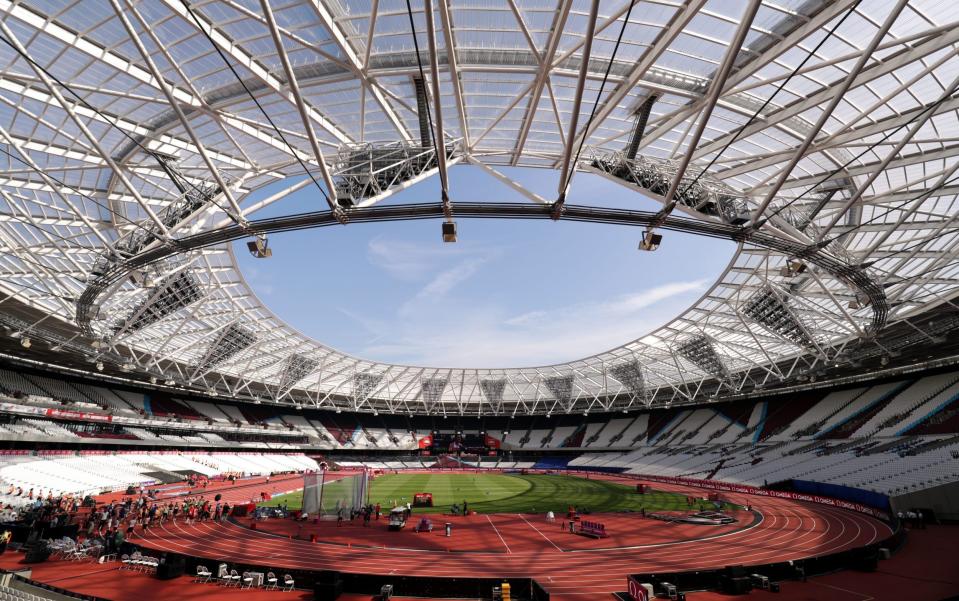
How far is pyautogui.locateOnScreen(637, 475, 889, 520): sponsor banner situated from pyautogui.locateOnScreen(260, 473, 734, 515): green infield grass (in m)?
7.49

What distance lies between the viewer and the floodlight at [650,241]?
59.2 feet

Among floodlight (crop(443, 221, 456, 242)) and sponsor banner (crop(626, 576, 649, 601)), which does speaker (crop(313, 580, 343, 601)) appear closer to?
sponsor banner (crop(626, 576, 649, 601))

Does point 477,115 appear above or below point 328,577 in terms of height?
above

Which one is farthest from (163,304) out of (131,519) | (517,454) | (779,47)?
(517,454)

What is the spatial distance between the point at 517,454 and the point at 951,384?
208ft

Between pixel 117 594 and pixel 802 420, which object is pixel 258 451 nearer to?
pixel 117 594

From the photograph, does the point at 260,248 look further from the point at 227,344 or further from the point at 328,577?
the point at 227,344

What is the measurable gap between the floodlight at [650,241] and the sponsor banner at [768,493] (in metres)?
27.6

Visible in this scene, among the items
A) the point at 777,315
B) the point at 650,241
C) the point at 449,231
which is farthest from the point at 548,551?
the point at 777,315

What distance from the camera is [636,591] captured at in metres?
16.1

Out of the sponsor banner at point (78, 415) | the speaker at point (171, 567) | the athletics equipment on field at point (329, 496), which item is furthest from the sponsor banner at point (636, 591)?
the sponsor banner at point (78, 415)

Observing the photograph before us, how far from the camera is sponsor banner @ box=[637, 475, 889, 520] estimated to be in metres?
34.0

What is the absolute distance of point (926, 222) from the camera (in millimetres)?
22750

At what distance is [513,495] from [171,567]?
3324 cm
